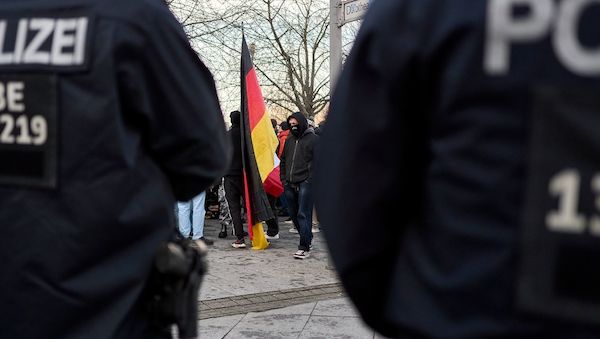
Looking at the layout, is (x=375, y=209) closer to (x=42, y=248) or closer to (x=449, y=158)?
(x=449, y=158)

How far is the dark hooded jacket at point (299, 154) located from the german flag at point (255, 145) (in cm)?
24

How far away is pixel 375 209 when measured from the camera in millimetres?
1409

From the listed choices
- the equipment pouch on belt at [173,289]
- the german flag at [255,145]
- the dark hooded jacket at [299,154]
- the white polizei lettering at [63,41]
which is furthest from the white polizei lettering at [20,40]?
the dark hooded jacket at [299,154]

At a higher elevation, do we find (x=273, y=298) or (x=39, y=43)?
(x=39, y=43)

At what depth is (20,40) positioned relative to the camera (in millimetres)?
1867

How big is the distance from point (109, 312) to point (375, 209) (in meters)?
0.87

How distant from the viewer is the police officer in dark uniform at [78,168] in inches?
71.0

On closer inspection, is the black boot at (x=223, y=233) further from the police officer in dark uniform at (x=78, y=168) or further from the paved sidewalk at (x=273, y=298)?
the police officer in dark uniform at (x=78, y=168)

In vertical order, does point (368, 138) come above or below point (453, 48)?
below

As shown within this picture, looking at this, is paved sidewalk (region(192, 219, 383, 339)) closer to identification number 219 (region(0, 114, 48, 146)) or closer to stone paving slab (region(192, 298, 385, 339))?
stone paving slab (region(192, 298, 385, 339))

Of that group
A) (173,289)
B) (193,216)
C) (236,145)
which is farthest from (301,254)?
(173,289)

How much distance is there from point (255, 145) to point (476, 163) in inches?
260

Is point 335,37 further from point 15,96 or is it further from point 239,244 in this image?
point 15,96

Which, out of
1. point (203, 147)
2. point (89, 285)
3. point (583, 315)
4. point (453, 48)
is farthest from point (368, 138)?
point (89, 285)
